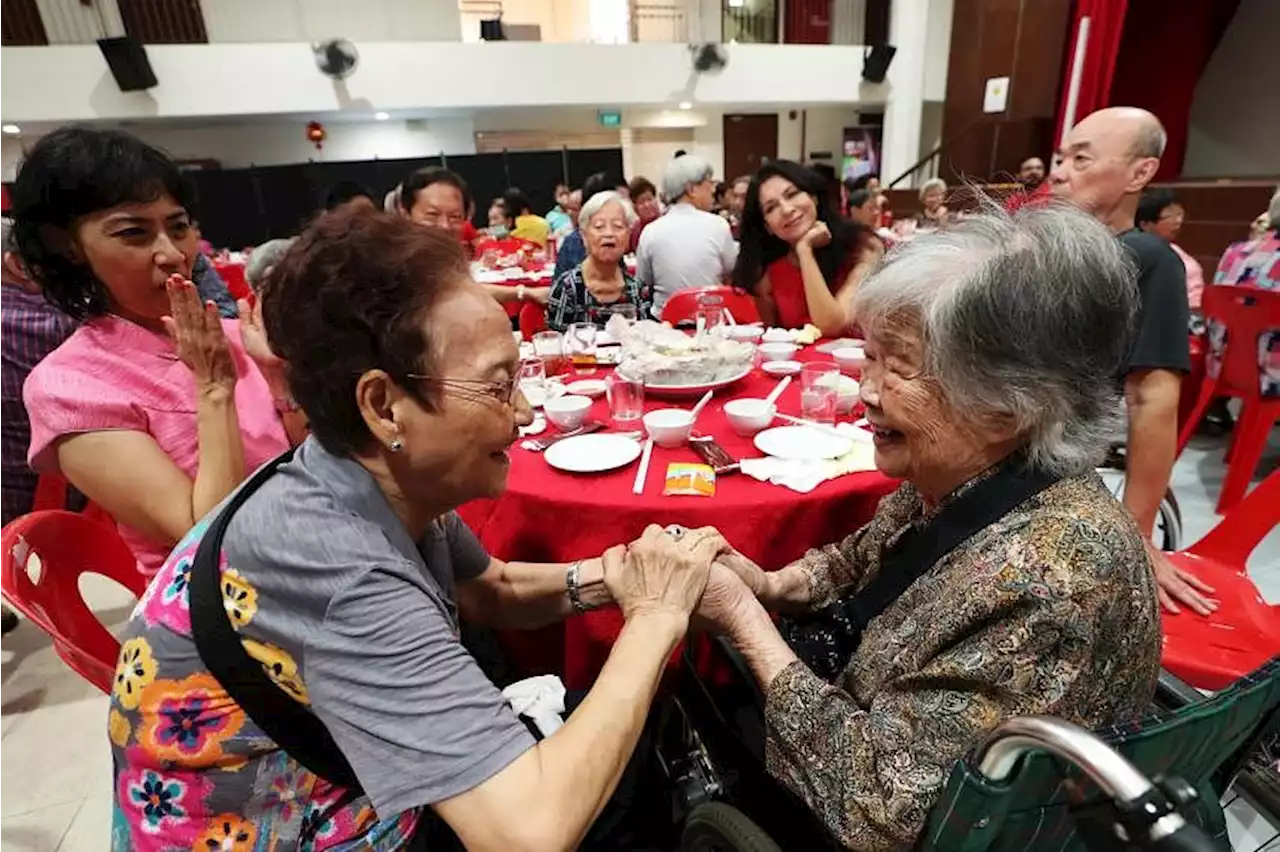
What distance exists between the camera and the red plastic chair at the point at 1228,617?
1562mm

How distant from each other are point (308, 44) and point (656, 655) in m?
11.9

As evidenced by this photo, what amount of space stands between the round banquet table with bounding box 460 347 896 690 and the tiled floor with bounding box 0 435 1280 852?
3.43 feet

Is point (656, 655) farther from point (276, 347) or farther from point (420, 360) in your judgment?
point (276, 347)

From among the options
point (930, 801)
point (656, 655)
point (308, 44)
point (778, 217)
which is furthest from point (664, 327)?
point (308, 44)

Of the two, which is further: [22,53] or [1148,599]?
[22,53]

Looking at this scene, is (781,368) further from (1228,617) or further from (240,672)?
(240,672)

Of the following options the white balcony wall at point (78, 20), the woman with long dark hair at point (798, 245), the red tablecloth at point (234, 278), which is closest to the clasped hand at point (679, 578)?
the woman with long dark hair at point (798, 245)

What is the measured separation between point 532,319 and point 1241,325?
3.54m

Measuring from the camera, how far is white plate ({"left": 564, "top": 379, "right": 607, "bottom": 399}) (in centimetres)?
216

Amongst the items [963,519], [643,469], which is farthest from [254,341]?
[963,519]

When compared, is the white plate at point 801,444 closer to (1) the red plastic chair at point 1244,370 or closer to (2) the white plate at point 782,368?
(2) the white plate at point 782,368

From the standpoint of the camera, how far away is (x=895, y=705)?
96 cm

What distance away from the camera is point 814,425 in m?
1.81

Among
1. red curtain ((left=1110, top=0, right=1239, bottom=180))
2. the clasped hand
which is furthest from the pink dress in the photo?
red curtain ((left=1110, top=0, right=1239, bottom=180))
